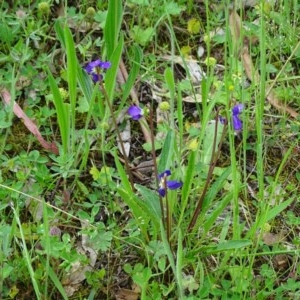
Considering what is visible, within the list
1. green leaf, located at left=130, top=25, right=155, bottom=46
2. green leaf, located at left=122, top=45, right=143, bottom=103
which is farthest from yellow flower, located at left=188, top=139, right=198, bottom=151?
green leaf, located at left=130, top=25, right=155, bottom=46

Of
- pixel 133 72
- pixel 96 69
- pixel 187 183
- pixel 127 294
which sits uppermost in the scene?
pixel 96 69

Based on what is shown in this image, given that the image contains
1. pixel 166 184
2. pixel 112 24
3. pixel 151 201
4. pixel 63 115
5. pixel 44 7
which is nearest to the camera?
pixel 166 184

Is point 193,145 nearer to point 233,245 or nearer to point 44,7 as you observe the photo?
point 233,245

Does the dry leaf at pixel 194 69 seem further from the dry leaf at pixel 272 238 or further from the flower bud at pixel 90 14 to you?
the dry leaf at pixel 272 238

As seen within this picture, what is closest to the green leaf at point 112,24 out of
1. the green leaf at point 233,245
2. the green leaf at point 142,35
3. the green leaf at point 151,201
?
the green leaf at point 142,35

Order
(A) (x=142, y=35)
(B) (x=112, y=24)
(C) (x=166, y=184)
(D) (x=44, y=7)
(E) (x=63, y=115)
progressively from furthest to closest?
(A) (x=142, y=35) < (D) (x=44, y=7) < (B) (x=112, y=24) < (E) (x=63, y=115) < (C) (x=166, y=184)

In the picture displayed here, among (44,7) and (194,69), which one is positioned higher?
(44,7)

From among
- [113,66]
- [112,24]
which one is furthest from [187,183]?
[112,24]

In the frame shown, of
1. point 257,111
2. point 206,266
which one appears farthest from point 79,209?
point 257,111

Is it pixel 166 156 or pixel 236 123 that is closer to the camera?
pixel 236 123

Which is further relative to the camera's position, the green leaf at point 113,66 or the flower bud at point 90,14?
the flower bud at point 90,14

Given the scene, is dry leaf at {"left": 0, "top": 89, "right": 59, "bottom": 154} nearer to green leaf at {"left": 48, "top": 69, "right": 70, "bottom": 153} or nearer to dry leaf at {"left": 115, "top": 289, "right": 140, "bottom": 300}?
green leaf at {"left": 48, "top": 69, "right": 70, "bottom": 153}
